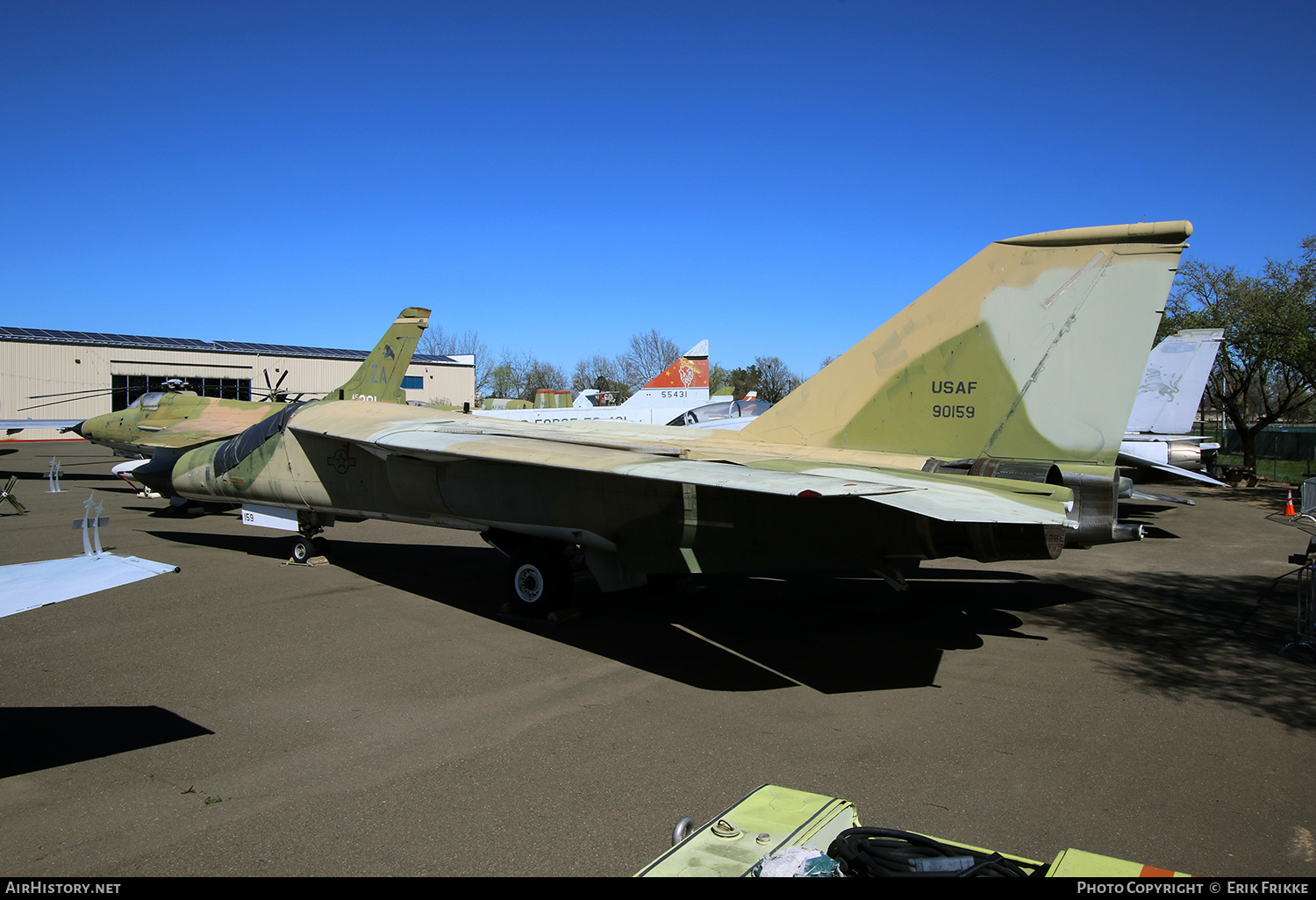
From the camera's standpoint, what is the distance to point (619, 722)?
219 inches

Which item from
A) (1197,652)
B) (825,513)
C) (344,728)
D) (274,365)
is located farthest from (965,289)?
(274,365)

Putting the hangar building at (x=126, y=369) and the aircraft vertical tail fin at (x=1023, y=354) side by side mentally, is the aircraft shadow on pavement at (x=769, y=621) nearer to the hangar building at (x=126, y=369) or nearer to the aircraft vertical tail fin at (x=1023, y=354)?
the aircraft vertical tail fin at (x=1023, y=354)

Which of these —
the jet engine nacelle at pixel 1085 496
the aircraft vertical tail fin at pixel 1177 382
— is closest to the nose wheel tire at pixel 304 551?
the jet engine nacelle at pixel 1085 496

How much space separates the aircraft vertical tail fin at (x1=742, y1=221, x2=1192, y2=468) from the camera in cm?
693

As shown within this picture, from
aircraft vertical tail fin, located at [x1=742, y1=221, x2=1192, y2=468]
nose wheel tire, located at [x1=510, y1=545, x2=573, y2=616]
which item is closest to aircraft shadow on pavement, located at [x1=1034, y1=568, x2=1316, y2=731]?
aircraft vertical tail fin, located at [x1=742, y1=221, x2=1192, y2=468]

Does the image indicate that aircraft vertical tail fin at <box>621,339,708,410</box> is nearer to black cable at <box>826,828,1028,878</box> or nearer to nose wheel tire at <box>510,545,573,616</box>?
nose wheel tire at <box>510,545,573,616</box>

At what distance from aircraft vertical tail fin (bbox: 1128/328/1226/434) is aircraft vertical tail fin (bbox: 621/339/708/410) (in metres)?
14.4

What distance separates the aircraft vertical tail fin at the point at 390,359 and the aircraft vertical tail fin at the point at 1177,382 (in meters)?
19.3

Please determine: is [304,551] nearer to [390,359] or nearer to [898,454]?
[390,359]

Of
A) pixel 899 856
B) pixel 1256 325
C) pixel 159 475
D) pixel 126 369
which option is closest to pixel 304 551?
pixel 159 475

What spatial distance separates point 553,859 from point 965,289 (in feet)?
21.3

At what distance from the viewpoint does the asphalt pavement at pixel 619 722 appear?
156 inches

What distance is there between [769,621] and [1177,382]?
60.4ft

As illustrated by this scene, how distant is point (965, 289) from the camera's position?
755cm
